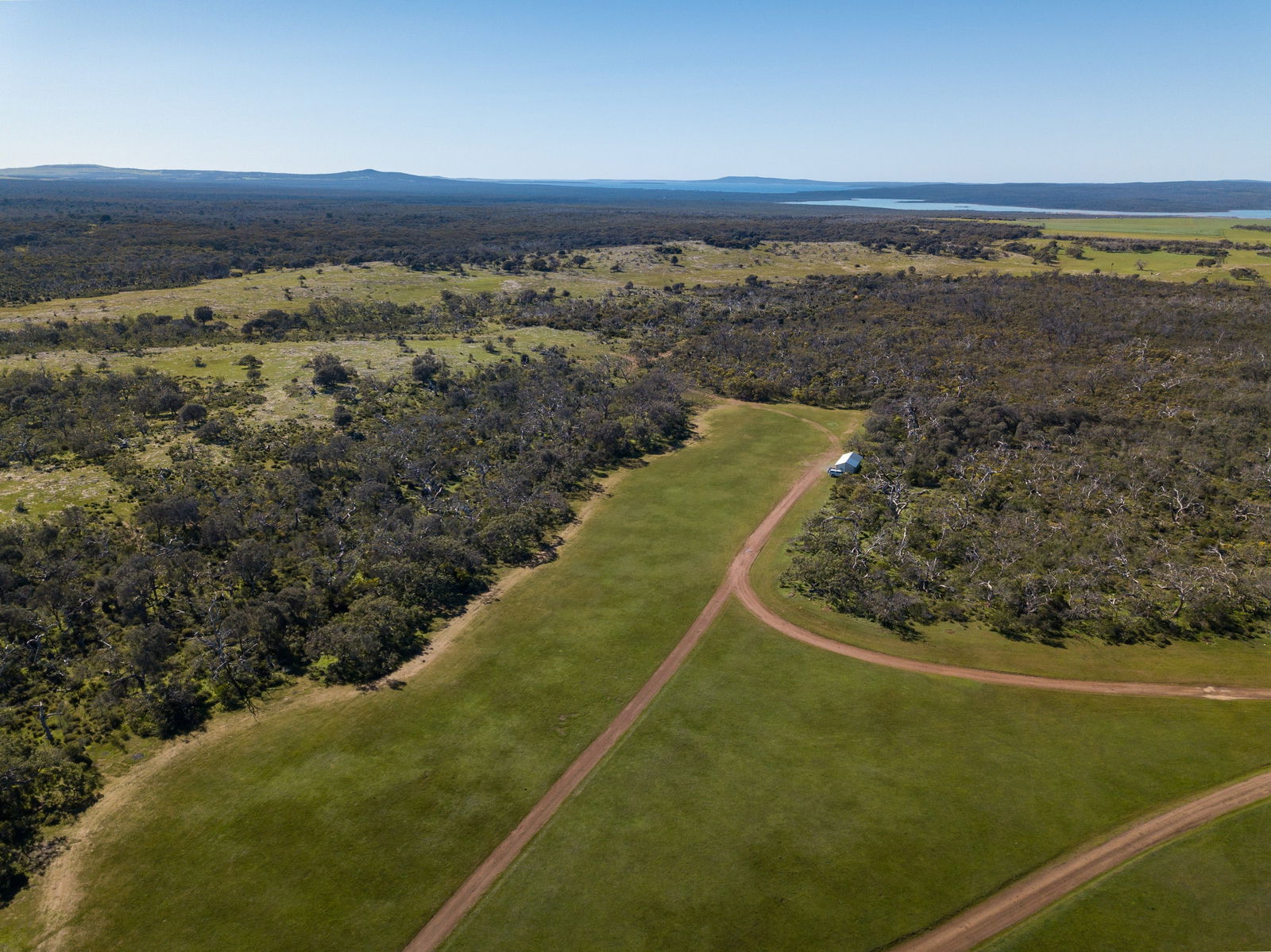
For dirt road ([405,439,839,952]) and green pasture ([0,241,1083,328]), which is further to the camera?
green pasture ([0,241,1083,328])

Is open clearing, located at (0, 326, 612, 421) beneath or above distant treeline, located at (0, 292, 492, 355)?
beneath

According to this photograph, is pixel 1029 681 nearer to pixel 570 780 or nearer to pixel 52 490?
pixel 570 780

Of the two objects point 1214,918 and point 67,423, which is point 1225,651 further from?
point 67,423

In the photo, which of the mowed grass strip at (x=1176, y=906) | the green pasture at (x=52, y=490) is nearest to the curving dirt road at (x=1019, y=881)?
the mowed grass strip at (x=1176, y=906)

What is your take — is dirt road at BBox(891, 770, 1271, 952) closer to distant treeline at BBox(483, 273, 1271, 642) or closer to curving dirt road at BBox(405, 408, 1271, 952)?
curving dirt road at BBox(405, 408, 1271, 952)

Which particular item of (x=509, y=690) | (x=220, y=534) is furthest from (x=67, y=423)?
(x=509, y=690)

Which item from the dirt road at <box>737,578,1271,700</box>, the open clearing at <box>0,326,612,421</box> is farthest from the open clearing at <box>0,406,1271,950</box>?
the open clearing at <box>0,326,612,421</box>

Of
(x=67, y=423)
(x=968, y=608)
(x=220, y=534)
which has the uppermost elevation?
(x=67, y=423)
